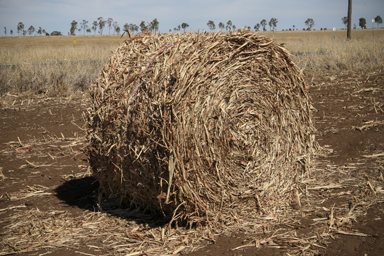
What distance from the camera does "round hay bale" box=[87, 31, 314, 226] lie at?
3.34m

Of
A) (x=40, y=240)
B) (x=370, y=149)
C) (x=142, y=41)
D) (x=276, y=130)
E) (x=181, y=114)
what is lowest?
(x=40, y=240)

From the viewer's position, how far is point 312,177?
4645mm

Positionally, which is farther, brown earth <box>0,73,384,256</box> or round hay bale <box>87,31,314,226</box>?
round hay bale <box>87,31,314,226</box>

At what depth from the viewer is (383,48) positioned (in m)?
13.8

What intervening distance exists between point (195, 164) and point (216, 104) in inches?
28.1

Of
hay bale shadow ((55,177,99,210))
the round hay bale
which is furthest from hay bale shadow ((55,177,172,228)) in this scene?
the round hay bale

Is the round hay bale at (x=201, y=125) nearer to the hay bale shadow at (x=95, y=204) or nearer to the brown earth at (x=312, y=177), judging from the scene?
the hay bale shadow at (x=95, y=204)

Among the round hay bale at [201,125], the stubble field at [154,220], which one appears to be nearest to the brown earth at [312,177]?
the stubble field at [154,220]

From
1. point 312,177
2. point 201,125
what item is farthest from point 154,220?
point 312,177

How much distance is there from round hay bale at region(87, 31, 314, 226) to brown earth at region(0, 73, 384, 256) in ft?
1.35

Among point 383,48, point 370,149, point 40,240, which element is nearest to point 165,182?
point 40,240

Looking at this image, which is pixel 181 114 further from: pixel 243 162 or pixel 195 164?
pixel 243 162

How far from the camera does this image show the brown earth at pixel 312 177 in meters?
3.21

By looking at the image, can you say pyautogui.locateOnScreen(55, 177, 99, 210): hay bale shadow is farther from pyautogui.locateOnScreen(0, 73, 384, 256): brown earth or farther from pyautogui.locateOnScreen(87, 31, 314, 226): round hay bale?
pyautogui.locateOnScreen(87, 31, 314, 226): round hay bale
